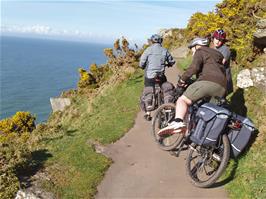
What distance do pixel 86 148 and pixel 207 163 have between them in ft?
12.9

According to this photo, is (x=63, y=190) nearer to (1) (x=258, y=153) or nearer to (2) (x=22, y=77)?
(1) (x=258, y=153)

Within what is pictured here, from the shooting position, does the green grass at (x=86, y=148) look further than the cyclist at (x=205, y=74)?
Yes

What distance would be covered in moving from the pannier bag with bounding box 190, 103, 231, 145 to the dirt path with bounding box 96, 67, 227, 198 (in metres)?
1.24

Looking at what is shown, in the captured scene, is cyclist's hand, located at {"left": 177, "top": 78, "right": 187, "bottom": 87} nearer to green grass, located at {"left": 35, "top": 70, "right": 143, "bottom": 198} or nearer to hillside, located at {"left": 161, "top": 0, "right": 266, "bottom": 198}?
hillside, located at {"left": 161, "top": 0, "right": 266, "bottom": 198}

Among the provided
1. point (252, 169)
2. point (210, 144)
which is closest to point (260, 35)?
point (252, 169)

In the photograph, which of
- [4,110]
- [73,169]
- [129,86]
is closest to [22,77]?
[4,110]

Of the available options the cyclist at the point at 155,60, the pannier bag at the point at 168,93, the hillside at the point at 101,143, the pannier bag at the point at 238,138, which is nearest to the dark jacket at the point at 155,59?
the cyclist at the point at 155,60

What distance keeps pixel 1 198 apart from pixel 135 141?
4.75 metres

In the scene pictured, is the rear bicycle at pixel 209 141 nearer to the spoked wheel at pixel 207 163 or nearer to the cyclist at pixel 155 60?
the spoked wheel at pixel 207 163

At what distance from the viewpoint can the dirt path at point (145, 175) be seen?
808 cm

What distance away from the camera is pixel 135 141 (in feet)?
37.7

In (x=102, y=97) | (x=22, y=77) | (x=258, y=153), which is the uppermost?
(x=258, y=153)

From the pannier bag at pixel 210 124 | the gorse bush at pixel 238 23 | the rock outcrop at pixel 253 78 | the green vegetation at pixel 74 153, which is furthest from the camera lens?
the gorse bush at pixel 238 23

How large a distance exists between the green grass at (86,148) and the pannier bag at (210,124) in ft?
9.17
